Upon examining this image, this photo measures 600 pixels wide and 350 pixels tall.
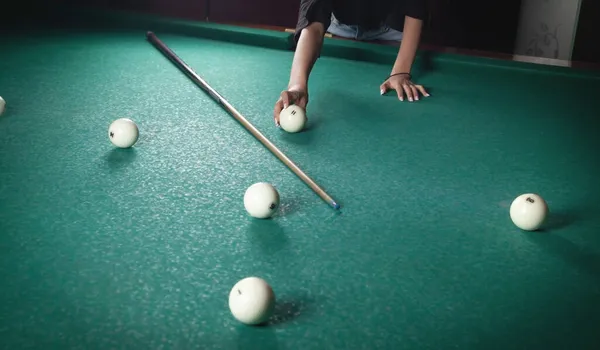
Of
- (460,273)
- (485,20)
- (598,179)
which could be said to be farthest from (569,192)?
(485,20)

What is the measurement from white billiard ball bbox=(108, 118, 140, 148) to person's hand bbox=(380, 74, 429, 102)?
1076 millimetres

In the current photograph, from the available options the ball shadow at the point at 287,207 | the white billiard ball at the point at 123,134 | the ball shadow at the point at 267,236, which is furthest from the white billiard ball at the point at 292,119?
the ball shadow at the point at 267,236

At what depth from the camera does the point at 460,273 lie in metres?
1.15

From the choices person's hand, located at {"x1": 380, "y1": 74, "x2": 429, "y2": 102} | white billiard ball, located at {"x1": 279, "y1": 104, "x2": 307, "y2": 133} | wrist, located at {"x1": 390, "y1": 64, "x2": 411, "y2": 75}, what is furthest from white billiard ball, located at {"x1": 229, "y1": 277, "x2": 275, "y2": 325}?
wrist, located at {"x1": 390, "y1": 64, "x2": 411, "y2": 75}

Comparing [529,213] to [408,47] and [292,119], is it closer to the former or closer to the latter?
[292,119]

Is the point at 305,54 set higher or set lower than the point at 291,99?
higher

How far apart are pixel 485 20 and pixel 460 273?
5307 millimetres

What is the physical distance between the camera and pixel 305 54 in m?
2.47

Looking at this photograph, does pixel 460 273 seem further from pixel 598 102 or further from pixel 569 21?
pixel 569 21

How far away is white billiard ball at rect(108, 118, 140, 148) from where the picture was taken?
1745 mm

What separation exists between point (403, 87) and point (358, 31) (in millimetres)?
1108

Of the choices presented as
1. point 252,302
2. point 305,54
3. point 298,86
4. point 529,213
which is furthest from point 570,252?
point 305,54

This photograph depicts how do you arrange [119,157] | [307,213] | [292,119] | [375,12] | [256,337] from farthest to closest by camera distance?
[375,12], [292,119], [119,157], [307,213], [256,337]

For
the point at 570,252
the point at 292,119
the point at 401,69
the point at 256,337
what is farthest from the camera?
the point at 401,69
